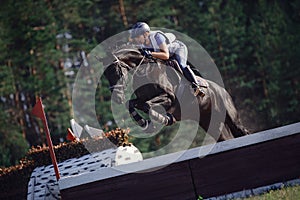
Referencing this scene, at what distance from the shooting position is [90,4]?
24656 millimetres

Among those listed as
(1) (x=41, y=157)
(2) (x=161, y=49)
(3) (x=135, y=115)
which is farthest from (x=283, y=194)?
(1) (x=41, y=157)

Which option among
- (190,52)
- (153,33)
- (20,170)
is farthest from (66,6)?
(153,33)

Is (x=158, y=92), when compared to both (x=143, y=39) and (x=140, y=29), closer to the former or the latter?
(x=143, y=39)

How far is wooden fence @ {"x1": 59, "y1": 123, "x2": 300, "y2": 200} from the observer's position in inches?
267

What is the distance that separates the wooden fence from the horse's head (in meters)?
0.98

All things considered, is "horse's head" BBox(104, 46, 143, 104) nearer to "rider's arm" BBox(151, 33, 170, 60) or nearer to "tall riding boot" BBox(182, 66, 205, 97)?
"rider's arm" BBox(151, 33, 170, 60)

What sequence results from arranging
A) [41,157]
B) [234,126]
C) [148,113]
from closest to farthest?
1. [148,113]
2. [234,126]
3. [41,157]

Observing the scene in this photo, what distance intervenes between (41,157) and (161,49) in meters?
4.04

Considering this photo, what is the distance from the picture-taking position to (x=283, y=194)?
20.4 feet

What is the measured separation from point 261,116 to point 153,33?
16.5 metres

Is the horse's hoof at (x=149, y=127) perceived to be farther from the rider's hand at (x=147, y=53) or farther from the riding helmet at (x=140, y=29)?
the riding helmet at (x=140, y=29)

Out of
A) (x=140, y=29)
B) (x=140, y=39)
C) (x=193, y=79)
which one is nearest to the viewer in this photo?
(x=140, y=29)

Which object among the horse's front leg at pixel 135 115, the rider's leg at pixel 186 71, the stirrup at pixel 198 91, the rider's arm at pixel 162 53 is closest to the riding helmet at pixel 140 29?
the rider's arm at pixel 162 53

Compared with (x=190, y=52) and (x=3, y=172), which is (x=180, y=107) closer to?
(x=3, y=172)
